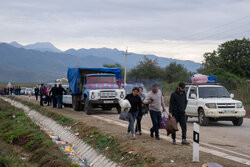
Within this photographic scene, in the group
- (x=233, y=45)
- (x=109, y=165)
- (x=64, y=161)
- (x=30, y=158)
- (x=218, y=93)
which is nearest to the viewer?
(x=109, y=165)

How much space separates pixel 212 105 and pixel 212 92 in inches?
54.9

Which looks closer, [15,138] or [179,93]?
[179,93]

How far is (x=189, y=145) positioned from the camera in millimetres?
11500

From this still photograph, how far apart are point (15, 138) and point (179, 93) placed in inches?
376

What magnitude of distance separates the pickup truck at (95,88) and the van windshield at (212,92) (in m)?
6.51

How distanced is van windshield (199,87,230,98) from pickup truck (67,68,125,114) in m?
6.51

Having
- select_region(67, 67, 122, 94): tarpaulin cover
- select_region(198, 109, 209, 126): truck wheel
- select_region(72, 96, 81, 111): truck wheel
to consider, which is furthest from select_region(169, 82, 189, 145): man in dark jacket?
select_region(72, 96, 81, 111): truck wheel

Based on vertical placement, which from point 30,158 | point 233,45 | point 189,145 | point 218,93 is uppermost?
point 233,45

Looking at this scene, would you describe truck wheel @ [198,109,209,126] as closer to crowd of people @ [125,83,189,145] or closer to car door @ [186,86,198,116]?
car door @ [186,86,198,116]

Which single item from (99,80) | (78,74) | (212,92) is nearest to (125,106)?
(212,92)

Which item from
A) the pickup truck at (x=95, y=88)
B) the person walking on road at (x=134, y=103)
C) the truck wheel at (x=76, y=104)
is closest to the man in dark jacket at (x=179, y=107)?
the person walking on road at (x=134, y=103)

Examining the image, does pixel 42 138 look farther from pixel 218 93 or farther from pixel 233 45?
pixel 233 45

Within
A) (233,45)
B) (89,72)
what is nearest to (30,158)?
(89,72)

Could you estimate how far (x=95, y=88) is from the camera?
24.9 meters
